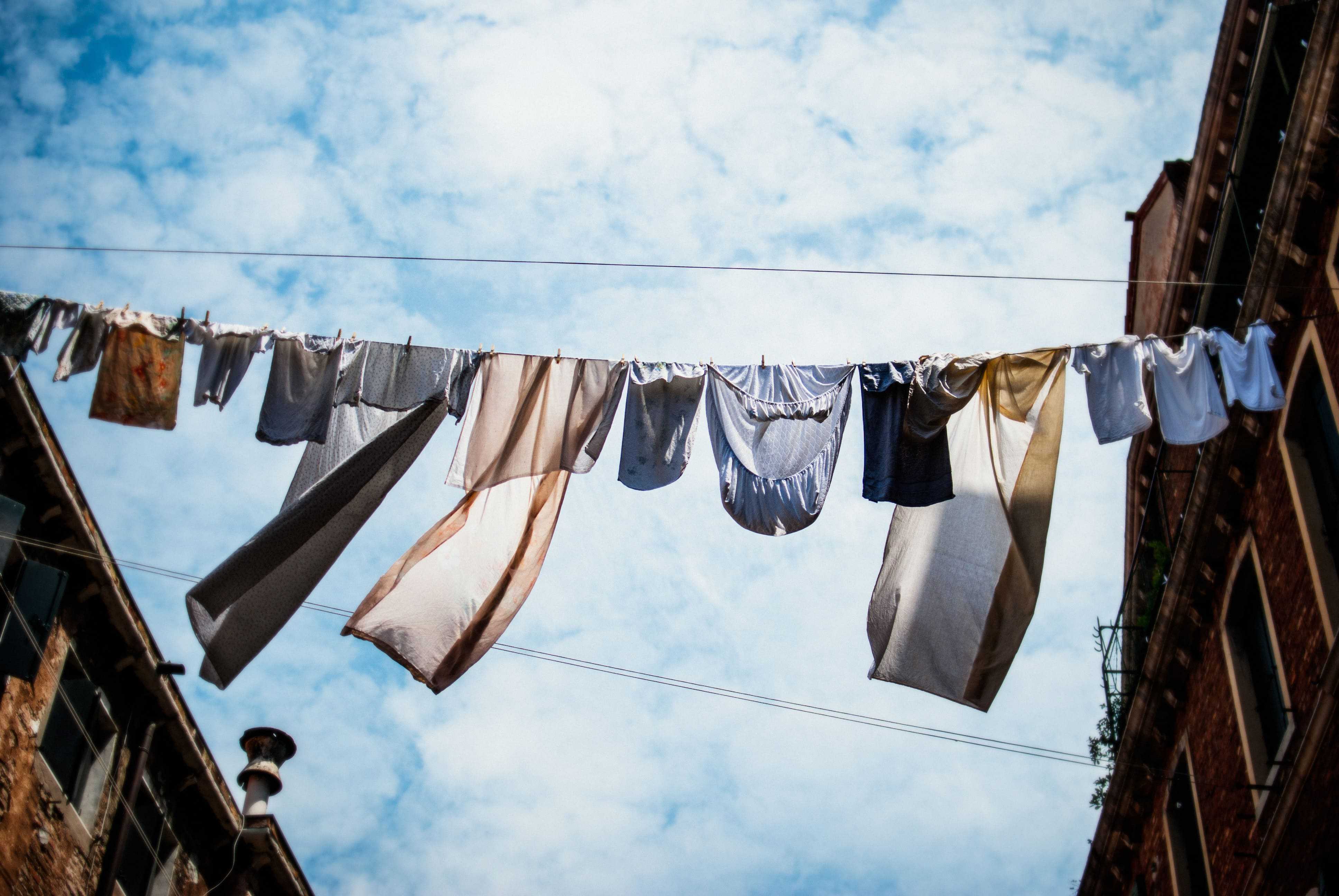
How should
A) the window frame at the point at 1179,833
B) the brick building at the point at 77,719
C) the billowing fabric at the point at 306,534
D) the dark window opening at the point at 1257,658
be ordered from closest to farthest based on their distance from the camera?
the billowing fabric at the point at 306,534, the dark window opening at the point at 1257,658, the brick building at the point at 77,719, the window frame at the point at 1179,833

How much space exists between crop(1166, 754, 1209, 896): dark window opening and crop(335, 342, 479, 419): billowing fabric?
822cm

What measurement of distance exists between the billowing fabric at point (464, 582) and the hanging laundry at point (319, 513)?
0.49 metres

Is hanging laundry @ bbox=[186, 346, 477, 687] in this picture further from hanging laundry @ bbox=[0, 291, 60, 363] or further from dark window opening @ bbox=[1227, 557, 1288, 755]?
dark window opening @ bbox=[1227, 557, 1288, 755]

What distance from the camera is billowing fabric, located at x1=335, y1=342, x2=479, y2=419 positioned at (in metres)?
9.07

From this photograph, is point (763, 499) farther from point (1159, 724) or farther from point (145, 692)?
point (145, 692)

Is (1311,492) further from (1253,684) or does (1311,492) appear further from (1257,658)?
(1253,684)

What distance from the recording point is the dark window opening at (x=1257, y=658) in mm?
10555

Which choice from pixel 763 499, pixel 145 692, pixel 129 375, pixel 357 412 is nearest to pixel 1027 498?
pixel 763 499

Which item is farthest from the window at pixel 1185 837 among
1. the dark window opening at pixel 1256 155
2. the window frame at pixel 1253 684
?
the dark window opening at pixel 1256 155

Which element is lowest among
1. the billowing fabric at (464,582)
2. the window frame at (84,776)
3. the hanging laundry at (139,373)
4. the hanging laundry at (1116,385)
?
the window frame at (84,776)

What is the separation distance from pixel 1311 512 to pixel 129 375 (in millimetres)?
9084

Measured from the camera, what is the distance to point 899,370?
9.00m

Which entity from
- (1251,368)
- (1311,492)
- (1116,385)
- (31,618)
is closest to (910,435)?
(1116,385)

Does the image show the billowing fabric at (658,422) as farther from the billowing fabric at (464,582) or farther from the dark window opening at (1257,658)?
the dark window opening at (1257,658)
